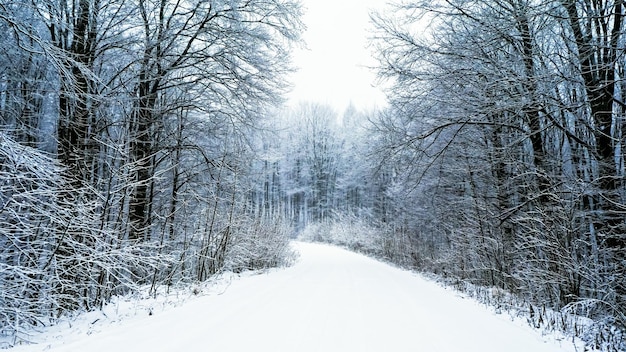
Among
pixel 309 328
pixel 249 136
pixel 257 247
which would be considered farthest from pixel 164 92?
pixel 309 328

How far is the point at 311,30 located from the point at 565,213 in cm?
698

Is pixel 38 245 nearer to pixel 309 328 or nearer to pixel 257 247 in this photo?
pixel 309 328

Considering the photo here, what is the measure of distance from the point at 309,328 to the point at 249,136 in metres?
6.27

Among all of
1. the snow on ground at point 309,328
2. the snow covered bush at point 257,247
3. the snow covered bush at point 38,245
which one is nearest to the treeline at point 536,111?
the snow on ground at point 309,328

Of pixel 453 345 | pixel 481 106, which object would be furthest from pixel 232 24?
pixel 453 345

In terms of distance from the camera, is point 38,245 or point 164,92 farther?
point 164,92

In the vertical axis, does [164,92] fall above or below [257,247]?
above

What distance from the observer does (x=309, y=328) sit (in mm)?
3977

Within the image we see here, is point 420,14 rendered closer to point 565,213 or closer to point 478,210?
point 565,213

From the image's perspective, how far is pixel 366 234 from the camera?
20.9 meters

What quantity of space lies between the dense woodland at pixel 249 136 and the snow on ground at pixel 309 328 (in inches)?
27.9

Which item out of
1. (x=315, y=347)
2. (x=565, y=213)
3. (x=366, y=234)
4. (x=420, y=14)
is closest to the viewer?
(x=315, y=347)

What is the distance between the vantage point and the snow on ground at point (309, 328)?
11.0 ft

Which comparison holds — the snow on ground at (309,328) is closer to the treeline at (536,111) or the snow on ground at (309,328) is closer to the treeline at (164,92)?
the treeline at (536,111)
